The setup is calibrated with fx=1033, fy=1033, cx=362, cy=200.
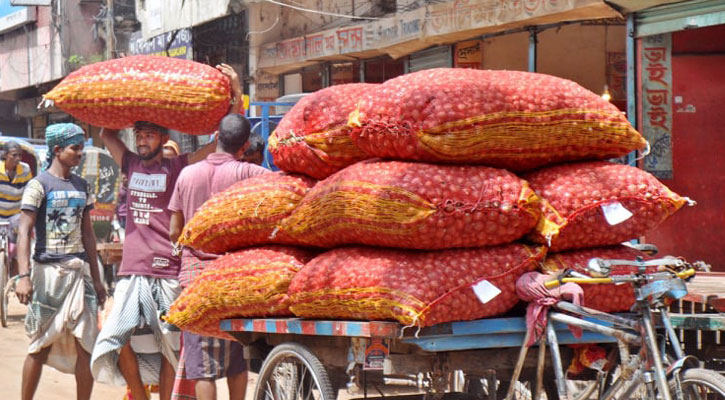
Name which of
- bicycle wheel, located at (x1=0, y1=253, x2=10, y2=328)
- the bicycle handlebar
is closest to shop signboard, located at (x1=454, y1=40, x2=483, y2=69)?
bicycle wheel, located at (x1=0, y1=253, x2=10, y2=328)

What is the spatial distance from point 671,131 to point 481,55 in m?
4.17

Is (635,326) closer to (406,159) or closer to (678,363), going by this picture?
(678,363)

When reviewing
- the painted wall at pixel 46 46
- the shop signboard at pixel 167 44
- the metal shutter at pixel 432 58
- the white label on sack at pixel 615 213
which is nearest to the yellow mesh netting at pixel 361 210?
the white label on sack at pixel 615 213

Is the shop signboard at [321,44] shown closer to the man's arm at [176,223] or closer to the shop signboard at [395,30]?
the shop signboard at [395,30]

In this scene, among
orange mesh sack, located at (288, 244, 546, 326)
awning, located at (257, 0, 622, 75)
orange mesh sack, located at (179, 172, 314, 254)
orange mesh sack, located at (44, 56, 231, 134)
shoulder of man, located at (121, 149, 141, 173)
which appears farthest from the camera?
awning, located at (257, 0, 622, 75)

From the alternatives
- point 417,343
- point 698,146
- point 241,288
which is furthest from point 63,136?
point 698,146

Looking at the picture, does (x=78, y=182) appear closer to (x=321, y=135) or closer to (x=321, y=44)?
(x=321, y=135)

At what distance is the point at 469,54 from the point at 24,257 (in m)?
8.22

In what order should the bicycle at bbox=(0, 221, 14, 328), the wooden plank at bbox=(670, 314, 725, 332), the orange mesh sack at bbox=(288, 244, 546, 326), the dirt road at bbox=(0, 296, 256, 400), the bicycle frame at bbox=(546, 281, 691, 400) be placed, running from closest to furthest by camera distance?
1. the bicycle frame at bbox=(546, 281, 691, 400)
2. the orange mesh sack at bbox=(288, 244, 546, 326)
3. the wooden plank at bbox=(670, 314, 725, 332)
4. the dirt road at bbox=(0, 296, 256, 400)
5. the bicycle at bbox=(0, 221, 14, 328)

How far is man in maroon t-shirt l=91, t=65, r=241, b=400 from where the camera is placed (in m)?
5.93

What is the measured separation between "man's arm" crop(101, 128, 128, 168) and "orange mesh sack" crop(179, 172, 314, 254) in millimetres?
1527

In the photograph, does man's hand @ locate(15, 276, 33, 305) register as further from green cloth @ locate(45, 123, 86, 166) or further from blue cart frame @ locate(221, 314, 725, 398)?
blue cart frame @ locate(221, 314, 725, 398)

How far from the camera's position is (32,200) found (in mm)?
6320

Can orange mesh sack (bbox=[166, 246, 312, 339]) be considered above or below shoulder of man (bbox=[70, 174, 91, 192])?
below
